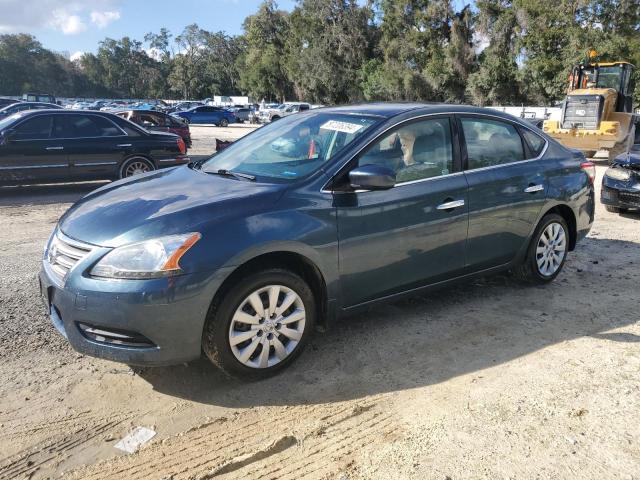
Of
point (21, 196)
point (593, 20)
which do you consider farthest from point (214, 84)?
point (21, 196)

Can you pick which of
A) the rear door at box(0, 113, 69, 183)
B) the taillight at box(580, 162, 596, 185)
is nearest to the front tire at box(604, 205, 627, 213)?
the taillight at box(580, 162, 596, 185)

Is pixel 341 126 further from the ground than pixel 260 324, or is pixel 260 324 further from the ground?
pixel 341 126

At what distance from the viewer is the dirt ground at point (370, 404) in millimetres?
2682

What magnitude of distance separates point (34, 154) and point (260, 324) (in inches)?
320

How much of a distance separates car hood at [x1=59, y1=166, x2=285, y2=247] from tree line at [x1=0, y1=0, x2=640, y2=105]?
37904 mm

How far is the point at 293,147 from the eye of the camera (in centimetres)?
411

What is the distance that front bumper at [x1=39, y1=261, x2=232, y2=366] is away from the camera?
9.59 feet

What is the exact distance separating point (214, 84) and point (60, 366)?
102053 mm

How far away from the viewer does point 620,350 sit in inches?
153

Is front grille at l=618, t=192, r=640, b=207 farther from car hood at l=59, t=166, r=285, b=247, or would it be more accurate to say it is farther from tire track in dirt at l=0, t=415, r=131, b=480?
tire track in dirt at l=0, t=415, r=131, b=480


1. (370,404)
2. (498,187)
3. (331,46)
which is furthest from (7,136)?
Result: (331,46)

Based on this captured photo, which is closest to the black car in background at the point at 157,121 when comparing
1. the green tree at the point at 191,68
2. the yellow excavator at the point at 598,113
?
the yellow excavator at the point at 598,113

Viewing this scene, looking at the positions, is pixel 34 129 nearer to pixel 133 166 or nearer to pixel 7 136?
pixel 7 136

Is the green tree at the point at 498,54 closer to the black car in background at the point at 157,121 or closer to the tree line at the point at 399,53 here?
the tree line at the point at 399,53
